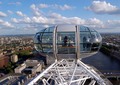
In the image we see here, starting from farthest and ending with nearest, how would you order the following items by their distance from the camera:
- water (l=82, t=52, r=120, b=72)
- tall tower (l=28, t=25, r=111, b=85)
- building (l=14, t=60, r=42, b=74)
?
water (l=82, t=52, r=120, b=72)
building (l=14, t=60, r=42, b=74)
tall tower (l=28, t=25, r=111, b=85)

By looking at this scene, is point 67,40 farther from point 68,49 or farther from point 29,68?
point 29,68

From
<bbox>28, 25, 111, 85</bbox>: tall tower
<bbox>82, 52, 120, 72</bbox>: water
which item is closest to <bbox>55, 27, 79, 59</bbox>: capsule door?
<bbox>28, 25, 111, 85</bbox>: tall tower

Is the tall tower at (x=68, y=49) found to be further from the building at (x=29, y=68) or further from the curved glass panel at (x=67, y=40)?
the building at (x=29, y=68)

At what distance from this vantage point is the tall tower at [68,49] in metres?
6.43

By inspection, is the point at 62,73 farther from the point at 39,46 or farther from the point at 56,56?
the point at 39,46

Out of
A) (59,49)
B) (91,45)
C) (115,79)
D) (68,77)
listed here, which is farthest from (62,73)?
(115,79)

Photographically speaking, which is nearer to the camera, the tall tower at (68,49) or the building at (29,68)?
the tall tower at (68,49)

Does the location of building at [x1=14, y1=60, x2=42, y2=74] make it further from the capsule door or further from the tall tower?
the capsule door

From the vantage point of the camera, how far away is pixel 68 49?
263 inches

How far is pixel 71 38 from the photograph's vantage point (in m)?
6.45

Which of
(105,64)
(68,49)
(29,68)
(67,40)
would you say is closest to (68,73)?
(68,49)

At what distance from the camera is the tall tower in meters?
6.43

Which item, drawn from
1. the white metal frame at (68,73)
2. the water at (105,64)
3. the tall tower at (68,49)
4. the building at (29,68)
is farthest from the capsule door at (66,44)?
the water at (105,64)

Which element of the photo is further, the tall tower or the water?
the water
